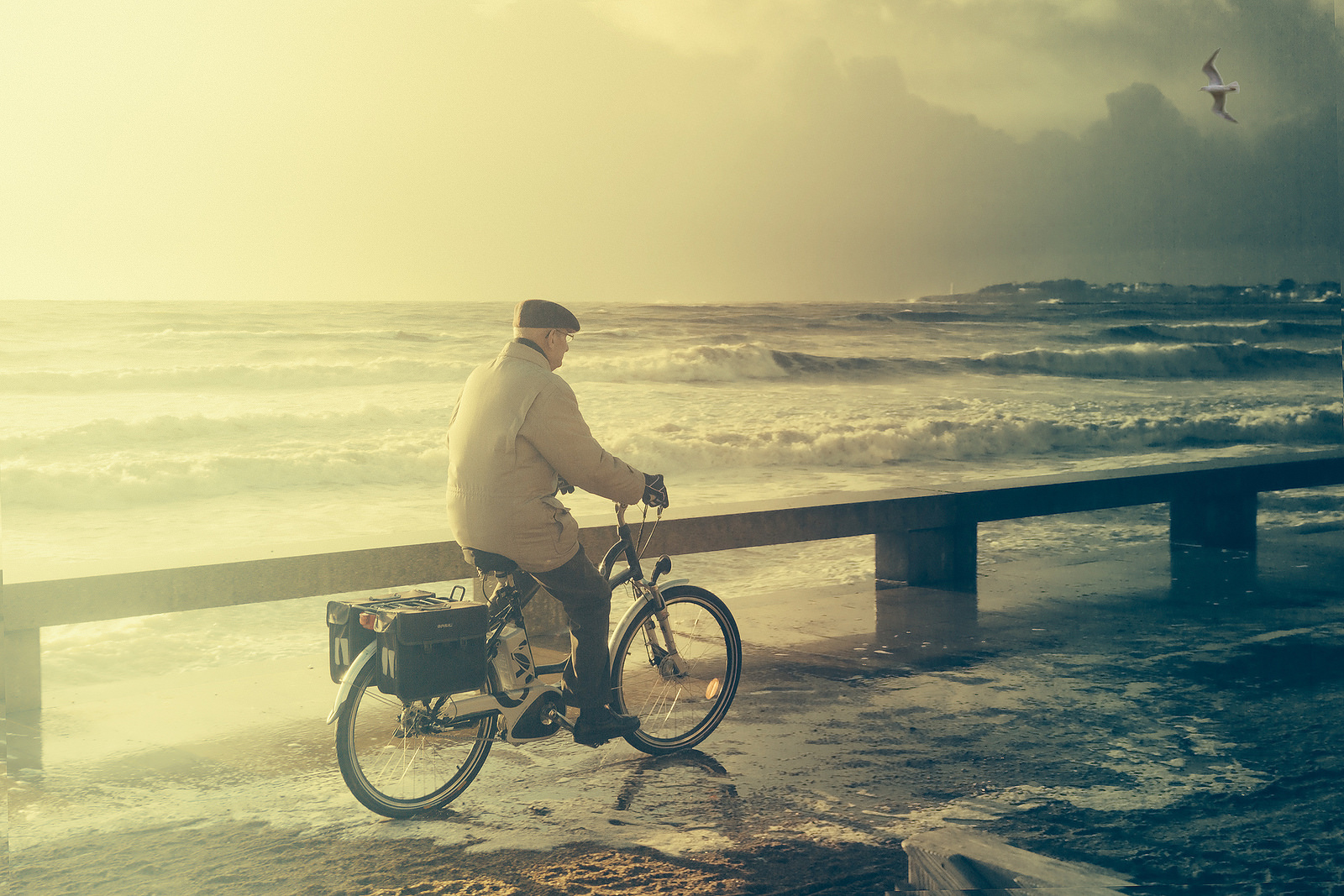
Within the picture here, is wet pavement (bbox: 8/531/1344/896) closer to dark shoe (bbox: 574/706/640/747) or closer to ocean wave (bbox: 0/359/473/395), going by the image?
dark shoe (bbox: 574/706/640/747)

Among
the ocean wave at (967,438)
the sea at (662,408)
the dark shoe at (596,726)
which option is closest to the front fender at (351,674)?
the dark shoe at (596,726)

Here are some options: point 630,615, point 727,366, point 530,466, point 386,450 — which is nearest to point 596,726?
point 630,615

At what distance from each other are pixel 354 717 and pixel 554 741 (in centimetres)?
121

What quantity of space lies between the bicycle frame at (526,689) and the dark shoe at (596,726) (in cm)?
9

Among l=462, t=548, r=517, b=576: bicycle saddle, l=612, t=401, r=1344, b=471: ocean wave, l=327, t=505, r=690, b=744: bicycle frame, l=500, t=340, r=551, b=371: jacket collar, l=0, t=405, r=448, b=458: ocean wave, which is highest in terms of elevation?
l=500, t=340, r=551, b=371: jacket collar

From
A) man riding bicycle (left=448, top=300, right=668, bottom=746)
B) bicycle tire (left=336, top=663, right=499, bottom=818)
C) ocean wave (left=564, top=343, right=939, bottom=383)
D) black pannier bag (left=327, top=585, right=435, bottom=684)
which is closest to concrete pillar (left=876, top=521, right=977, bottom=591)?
man riding bicycle (left=448, top=300, right=668, bottom=746)

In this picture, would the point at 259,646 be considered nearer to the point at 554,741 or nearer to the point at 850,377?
the point at 554,741

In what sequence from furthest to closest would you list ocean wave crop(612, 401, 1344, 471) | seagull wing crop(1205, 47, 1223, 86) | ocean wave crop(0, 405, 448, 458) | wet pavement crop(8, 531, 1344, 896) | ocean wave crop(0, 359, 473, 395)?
1. ocean wave crop(0, 359, 473, 395)
2. ocean wave crop(612, 401, 1344, 471)
3. ocean wave crop(0, 405, 448, 458)
4. seagull wing crop(1205, 47, 1223, 86)
5. wet pavement crop(8, 531, 1344, 896)

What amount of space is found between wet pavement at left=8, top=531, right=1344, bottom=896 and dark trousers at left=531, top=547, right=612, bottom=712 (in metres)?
0.33

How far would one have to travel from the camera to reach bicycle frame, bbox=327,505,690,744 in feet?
12.2

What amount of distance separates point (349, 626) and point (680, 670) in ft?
4.35

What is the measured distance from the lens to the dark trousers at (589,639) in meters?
4.06

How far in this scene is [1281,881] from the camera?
10.3 feet

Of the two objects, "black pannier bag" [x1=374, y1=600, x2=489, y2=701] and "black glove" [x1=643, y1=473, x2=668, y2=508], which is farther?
"black glove" [x1=643, y1=473, x2=668, y2=508]
